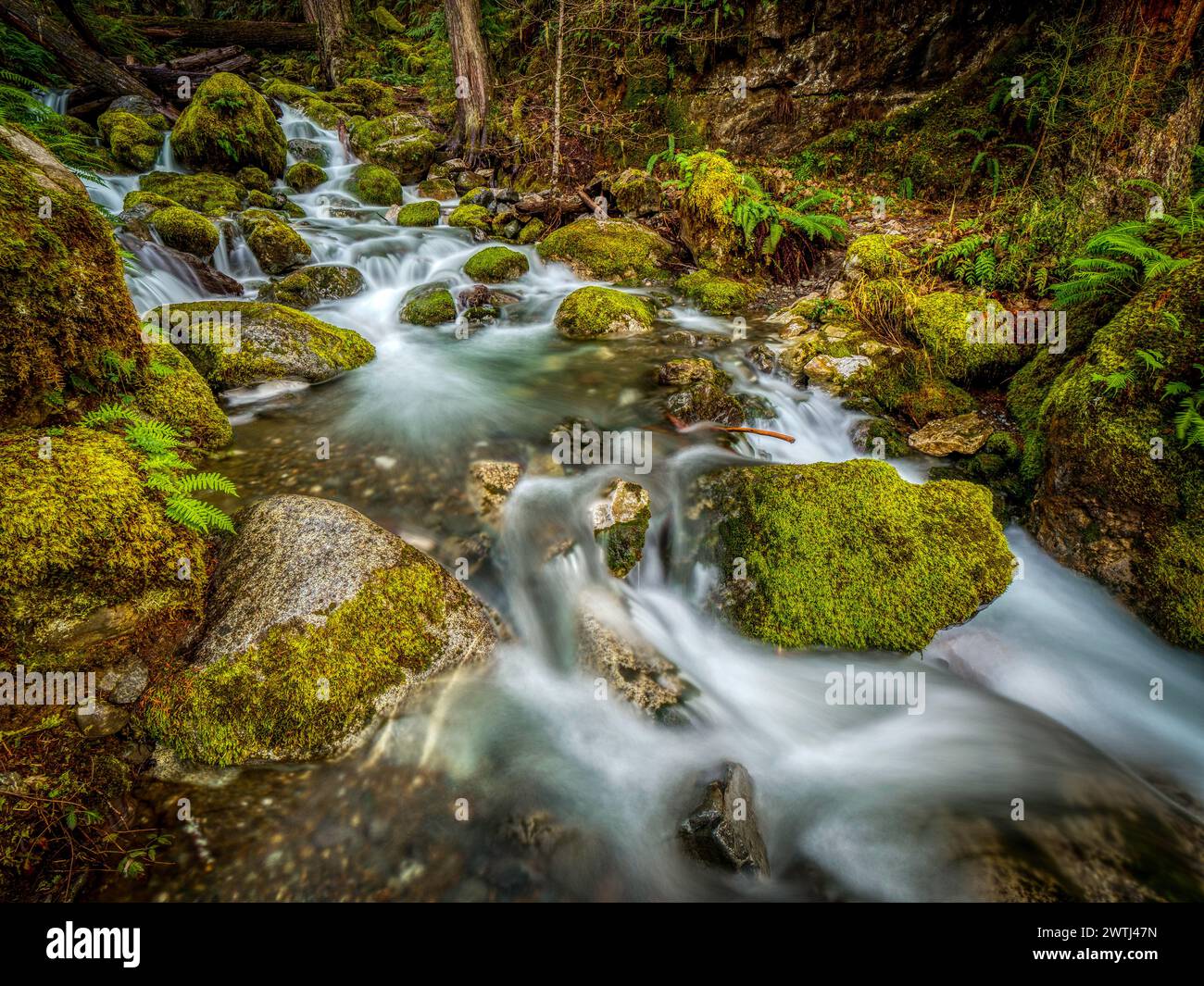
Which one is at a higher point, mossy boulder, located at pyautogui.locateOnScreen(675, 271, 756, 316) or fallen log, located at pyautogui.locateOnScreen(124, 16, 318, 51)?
fallen log, located at pyautogui.locateOnScreen(124, 16, 318, 51)

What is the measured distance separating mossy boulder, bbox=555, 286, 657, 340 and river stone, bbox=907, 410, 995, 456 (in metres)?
4.19

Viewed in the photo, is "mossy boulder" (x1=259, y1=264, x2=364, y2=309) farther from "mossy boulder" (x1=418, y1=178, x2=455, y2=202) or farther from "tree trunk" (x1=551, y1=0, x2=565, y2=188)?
"mossy boulder" (x1=418, y1=178, x2=455, y2=202)

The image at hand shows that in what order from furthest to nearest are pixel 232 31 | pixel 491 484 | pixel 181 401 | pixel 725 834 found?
pixel 232 31 < pixel 491 484 < pixel 181 401 < pixel 725 834

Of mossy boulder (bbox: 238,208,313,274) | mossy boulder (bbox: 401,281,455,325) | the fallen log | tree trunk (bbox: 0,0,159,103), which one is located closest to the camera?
mossy boulder (bbox: 401,281,455,325)

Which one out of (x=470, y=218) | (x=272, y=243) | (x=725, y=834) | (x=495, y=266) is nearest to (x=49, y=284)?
(x=725, y=834)

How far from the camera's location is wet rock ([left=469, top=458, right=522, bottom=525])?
15.2 ft

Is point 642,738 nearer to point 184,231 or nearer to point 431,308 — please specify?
point 431,308

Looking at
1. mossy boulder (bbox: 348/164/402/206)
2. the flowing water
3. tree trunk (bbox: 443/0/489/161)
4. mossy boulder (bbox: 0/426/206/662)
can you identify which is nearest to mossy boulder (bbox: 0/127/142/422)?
mossy boulder (bbox: 0/426/206/662)

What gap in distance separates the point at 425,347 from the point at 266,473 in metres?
3.92

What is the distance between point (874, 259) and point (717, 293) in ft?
7.97

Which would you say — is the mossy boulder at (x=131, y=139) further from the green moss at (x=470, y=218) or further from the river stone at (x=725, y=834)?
the river stone at (x=725, y=834)

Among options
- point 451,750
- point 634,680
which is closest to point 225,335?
point 451,750

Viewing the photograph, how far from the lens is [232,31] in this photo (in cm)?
2236

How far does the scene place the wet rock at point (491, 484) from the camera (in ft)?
15.2
